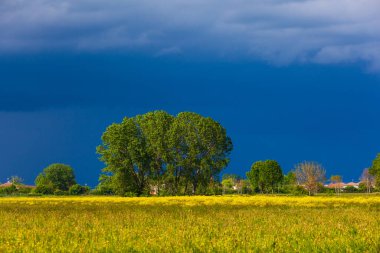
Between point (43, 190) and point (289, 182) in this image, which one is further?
point (289, 182)

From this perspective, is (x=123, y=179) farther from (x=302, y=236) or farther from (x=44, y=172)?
(x=44, y=172)

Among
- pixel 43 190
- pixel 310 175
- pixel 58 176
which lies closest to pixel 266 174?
pixel 310 175

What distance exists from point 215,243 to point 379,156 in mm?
109344

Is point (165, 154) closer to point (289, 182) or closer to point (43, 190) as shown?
point (43, 190)

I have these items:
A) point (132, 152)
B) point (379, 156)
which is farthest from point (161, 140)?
point (379, 156)

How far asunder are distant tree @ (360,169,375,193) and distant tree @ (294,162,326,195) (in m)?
27.2

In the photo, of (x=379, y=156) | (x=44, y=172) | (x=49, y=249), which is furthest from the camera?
(x=44, y=172)

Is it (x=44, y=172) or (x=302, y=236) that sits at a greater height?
(x=44, y=172)

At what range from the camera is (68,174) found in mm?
170250

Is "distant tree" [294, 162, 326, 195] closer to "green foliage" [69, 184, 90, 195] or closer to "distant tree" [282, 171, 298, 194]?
"distant tree" [282, 171, 298, 194]

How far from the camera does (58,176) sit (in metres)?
169

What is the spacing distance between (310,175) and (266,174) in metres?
11.8

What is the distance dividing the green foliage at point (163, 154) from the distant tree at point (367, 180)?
77164mm

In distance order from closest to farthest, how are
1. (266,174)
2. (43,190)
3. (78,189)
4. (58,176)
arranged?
(266,174), (43,190), (78,189), (58,176)
